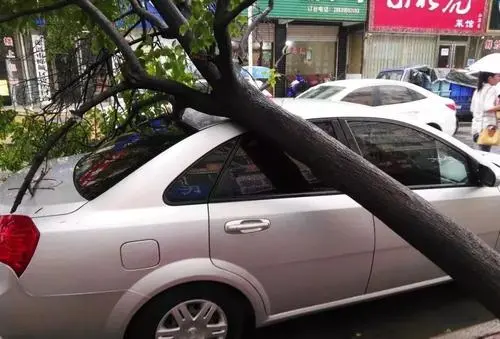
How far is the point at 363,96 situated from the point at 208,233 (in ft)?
21.6

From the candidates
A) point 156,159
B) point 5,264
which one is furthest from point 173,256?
point 5,264

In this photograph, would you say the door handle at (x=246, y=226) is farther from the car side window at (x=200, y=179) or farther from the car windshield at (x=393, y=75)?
the car windshield at (x=393, y=75)

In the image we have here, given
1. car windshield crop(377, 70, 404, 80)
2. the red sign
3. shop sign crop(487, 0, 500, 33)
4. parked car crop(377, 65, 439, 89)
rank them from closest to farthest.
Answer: parked car crop(377, 65, 439, 89) → car windshield crop(377, 70, 404, 80) → the red sign → shop sign crop(487, 0, 500, 33)

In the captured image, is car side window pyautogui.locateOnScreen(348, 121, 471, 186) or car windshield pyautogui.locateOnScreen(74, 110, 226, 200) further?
car side window pyautogui.locateOnScreen(348, 121, 471, 186)

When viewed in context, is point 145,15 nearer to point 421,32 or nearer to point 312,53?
point 312,53

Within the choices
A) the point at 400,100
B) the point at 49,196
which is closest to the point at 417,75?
the point at 400,100

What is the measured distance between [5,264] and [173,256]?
779 mm

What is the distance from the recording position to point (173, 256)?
89.4 inches

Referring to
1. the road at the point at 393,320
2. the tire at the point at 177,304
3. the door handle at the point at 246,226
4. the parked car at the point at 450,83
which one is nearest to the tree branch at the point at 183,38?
the door handle at the point at 246,226

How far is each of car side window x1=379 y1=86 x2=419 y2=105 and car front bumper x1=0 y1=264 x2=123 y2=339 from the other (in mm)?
7037

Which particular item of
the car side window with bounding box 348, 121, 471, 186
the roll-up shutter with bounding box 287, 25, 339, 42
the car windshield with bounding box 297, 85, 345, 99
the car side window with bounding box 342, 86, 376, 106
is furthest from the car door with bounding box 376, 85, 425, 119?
the roll-up shutter with bounding box 287, 25, 339, 42

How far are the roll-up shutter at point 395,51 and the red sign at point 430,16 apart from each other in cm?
44

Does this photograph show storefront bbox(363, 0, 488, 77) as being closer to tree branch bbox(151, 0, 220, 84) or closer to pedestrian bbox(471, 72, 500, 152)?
pedestrian bbox(471, 72, 500, 152)

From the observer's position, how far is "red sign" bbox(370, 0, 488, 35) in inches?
663
